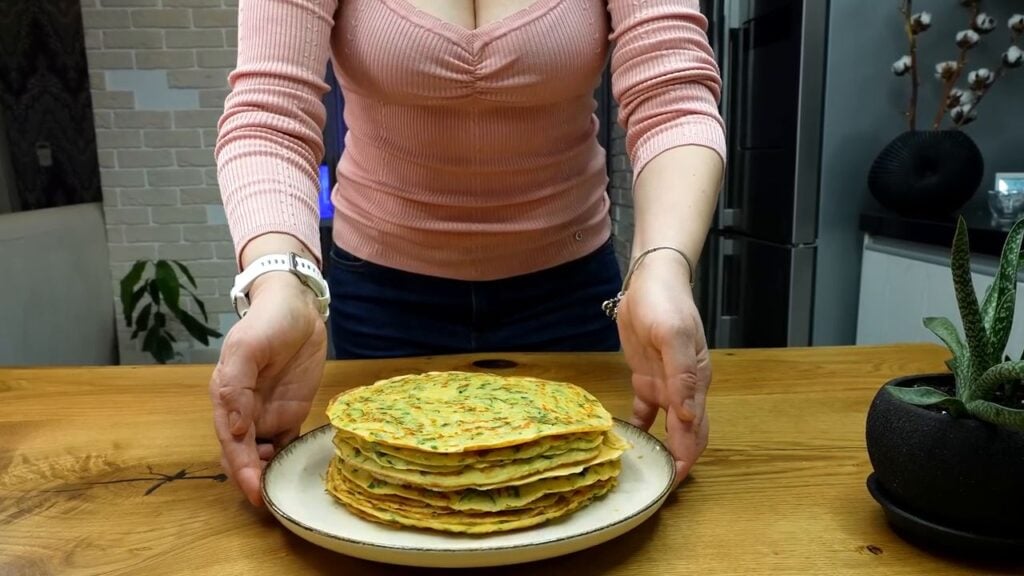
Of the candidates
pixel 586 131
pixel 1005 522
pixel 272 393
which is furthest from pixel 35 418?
pixel 1005 522

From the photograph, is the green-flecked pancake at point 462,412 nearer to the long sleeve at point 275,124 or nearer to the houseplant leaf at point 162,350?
the long sleeve at point 275,124

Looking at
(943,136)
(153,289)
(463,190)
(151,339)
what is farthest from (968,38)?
(151,339)

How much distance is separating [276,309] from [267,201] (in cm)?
16

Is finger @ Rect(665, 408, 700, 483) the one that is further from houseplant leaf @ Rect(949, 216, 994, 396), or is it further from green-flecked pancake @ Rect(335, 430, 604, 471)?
houseplant leaf @ Rect(949, 216, 994, 396)

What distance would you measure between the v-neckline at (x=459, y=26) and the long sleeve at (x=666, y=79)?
0.42 feet

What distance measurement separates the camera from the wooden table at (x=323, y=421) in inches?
21.1

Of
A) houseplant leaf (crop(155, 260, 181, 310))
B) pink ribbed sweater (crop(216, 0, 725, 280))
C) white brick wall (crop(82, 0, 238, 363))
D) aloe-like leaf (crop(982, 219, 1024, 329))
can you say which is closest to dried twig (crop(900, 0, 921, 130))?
pink ribbed sweater (crop(216, 0, 725, 280))

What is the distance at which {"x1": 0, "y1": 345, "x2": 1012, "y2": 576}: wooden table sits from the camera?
0.54 metres

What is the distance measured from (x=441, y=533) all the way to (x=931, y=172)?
6.25 feet

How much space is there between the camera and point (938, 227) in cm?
181

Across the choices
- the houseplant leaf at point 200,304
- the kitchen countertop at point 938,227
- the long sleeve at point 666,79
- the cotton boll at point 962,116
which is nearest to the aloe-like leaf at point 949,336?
the long sleeve at point 666,79

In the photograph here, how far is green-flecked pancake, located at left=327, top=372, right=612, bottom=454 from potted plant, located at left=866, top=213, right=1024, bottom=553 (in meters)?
0.21

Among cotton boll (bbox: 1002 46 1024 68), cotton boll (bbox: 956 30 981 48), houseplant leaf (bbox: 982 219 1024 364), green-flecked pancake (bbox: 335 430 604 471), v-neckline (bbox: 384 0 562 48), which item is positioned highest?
cotton boll (bbox: 956 30 981 48)

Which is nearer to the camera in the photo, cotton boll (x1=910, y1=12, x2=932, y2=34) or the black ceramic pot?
the black ceramic pot
